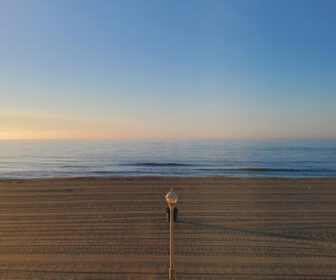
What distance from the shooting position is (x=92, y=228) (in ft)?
30.0

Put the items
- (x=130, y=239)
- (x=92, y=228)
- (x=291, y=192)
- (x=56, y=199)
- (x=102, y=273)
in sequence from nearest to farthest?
(x=102, y=273) → (x=130, y=239) → (x=92, y=228) → (x=56, y=199) → (x=291, y=192)

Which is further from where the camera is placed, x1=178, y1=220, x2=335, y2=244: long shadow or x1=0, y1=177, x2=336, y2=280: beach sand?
x1=178, y1=220, x2=335, y2=244: long shadow

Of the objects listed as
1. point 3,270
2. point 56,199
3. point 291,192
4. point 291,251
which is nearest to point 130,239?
point 3,270

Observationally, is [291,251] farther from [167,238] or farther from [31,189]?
[31,189]

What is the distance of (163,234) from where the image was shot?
27.9 ft

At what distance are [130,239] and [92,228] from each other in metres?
Answer: 1.77

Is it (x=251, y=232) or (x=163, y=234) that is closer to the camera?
(x=163, y=234)

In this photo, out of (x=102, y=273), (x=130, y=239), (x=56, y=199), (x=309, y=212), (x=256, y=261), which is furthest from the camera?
(x=56, y=199)

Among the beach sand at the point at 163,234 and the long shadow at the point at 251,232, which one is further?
the long shadow at the point at 251,232

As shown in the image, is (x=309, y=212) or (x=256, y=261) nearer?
(x=256, y=261)

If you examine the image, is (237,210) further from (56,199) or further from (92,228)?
(56,199)

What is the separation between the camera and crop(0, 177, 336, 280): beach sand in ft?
21.0

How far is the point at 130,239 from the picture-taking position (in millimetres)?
8117

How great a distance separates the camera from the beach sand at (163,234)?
6398 millimetres
